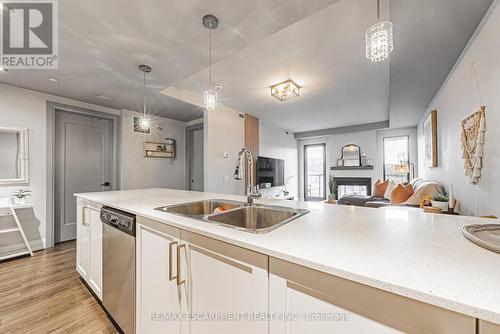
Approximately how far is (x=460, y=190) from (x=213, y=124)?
358cm

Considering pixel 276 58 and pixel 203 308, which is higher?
pixel 276 58

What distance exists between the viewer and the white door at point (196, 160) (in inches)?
186

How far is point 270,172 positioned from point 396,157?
3693 mm

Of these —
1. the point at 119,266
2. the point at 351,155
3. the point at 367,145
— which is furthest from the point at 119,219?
the point at 367,145

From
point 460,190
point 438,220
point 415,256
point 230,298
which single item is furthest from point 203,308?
point 460,190

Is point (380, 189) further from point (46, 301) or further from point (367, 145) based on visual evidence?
point (46, 301)

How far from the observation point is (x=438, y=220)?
1.06 m

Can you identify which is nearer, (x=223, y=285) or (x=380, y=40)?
(x=223, y=285)

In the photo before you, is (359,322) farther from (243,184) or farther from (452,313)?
(243,184)

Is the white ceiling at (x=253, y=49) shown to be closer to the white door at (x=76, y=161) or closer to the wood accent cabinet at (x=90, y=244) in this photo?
the white door at (x=76, y=161)

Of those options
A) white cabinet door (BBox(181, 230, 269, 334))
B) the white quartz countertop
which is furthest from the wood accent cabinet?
white cabinet door (BBox(181, 230, 269, 334))

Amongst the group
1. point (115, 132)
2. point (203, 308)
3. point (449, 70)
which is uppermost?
point (449, 70)

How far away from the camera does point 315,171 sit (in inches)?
281

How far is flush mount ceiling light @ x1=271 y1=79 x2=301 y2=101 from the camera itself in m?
3.05
